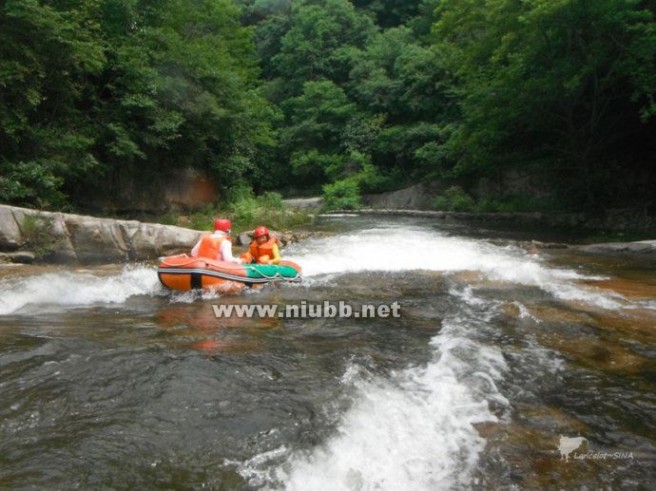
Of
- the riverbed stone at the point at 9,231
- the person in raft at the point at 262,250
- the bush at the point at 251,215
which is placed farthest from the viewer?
the bush at the point at 251,215

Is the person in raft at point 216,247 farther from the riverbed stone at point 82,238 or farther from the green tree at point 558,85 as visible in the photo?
the green tree at point 558,85

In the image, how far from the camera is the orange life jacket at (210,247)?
7.37 meters

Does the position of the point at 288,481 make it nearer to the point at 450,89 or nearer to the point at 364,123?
the point at 450,89

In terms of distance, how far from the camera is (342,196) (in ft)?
98.6

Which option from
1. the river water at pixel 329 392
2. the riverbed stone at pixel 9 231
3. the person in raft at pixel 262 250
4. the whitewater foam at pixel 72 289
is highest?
the riverbed stone at pixel 9 231

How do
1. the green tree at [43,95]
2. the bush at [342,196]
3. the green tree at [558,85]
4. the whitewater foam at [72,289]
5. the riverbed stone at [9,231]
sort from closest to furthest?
the whitewater foam at [72,289] < the riverbed stone at [9,231] < the green tree at [43,95] < the green tree at [558,85] < the bush at [342,196]

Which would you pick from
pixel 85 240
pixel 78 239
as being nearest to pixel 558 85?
pixel 85 240

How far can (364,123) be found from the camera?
3300cm

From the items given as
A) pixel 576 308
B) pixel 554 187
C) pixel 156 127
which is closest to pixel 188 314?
pixel 576 308

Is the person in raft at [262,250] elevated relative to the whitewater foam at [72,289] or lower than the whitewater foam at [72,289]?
elevated

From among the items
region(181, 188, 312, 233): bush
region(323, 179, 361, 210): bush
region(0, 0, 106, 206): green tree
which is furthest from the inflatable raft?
region(323, 179, 361, 210): bush

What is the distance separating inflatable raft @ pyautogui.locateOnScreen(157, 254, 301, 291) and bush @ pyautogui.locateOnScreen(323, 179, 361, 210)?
2172 centimetres

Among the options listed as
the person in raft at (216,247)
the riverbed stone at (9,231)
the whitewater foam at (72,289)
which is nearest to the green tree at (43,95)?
the riverbed stone at (9,231)

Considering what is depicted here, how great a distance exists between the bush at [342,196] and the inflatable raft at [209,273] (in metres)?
21.7
